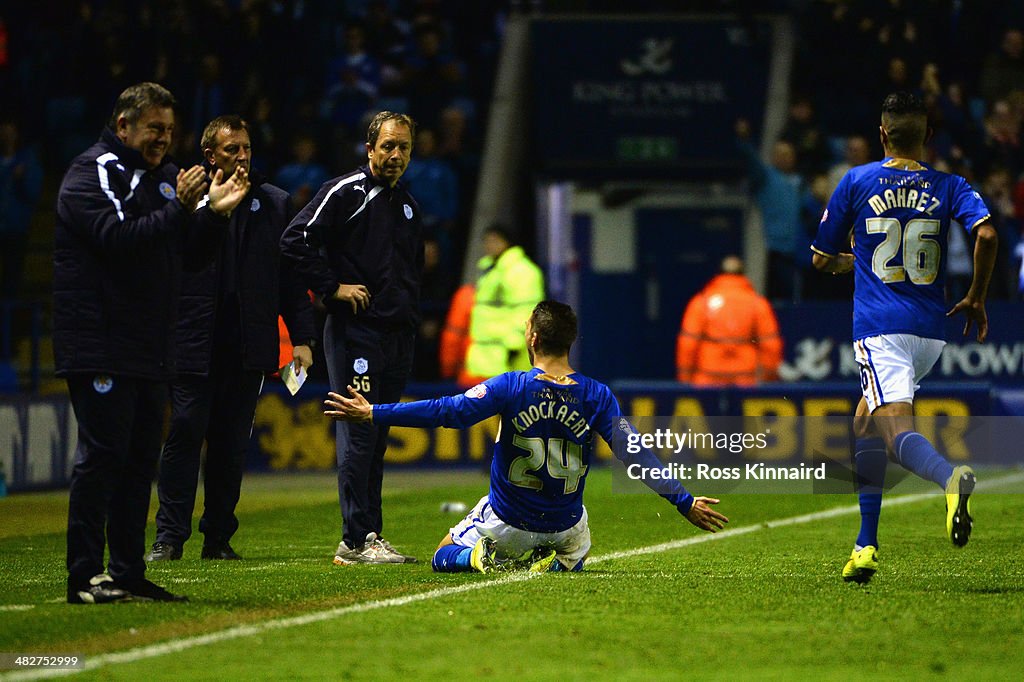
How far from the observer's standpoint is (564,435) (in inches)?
310

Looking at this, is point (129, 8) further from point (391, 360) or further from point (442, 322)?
point (391, 360)

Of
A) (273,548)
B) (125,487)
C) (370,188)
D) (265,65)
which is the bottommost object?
(273,548)

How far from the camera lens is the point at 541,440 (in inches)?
309

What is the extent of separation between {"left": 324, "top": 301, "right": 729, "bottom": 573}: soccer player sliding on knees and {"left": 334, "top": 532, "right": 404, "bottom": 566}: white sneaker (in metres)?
0.77

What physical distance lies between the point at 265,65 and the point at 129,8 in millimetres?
2045

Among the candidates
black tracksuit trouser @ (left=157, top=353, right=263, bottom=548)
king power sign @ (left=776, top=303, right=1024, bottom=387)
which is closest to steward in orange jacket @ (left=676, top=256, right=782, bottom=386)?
king power sign @ (left=776, top=303, right=1024, bottom=387)

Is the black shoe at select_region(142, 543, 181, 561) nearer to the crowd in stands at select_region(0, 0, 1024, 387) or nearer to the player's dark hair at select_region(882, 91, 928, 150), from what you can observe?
the player's dark hair at select_region(882, 91, 928, 150)

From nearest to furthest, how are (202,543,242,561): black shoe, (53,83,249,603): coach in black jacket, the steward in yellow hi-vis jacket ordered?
1. (53,83,249,603): coach in black jacket
2. (202,543,242,561): black shoe
3. the steward in yellow hi-vis jacket

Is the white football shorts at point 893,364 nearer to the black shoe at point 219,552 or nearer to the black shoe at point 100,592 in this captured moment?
the black shoe at point 100,592

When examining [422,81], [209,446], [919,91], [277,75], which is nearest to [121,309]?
[209,446]

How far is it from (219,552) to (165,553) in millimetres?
318

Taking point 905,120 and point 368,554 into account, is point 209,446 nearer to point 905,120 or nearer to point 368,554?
point 368,554

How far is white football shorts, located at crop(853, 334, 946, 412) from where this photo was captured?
7.66 meters

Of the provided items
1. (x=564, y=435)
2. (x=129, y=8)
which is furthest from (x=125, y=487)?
(x=129, y=8)
